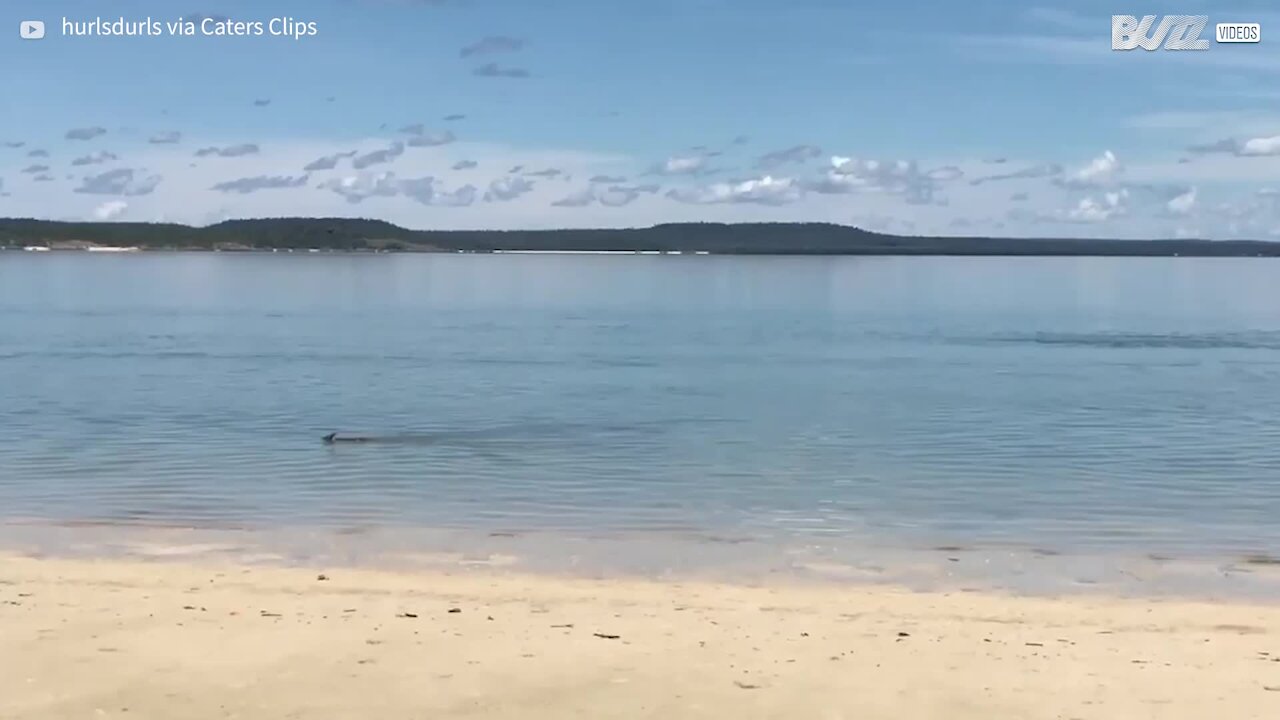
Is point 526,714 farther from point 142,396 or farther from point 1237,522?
point 142,396

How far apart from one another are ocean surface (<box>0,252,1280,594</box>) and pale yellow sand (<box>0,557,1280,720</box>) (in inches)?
96.5

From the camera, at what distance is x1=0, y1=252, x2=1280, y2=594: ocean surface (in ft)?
47.8

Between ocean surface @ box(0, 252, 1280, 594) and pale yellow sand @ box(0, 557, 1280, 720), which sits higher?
pale yellow sand @ box(0, 557, 1280, 720)

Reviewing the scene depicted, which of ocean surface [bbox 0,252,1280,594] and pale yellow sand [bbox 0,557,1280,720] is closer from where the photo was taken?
pale yellow sand [bbox 0,557,1280,720]

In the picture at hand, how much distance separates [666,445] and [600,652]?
1384 centimetres

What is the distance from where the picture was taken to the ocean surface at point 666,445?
14.6m

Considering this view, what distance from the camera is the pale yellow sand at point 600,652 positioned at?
25.0 feet

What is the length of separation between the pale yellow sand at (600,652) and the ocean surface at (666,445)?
96.5 inches

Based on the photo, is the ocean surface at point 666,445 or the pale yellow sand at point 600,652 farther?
the ocean surface at point 666,445

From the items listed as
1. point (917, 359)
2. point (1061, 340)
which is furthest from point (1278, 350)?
point (917, 359)

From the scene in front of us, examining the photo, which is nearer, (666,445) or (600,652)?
(600,652)

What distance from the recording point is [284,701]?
24.9ft

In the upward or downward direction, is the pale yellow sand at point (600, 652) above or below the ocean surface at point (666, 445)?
above

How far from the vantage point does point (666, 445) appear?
74.0 feet
